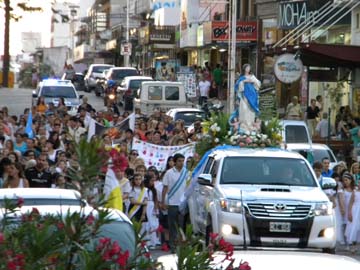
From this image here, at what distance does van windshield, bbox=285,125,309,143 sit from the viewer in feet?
96.2

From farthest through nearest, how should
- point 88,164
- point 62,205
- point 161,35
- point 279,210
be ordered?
point 161,35 < point 279,210 < point 62,205 < point 88,164

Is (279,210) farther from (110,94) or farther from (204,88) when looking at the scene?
(110,94)

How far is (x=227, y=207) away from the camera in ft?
56.5

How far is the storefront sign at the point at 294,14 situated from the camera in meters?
41.7

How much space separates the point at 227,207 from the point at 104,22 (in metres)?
89.6

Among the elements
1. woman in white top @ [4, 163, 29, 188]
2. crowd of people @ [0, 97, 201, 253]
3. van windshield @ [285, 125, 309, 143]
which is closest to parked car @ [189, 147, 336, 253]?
crowd of people @ [0, 97, 201, 253]

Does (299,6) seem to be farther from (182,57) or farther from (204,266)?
(204,266)

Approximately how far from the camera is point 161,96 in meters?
42.8

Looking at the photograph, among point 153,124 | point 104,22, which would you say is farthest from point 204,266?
point 104,22

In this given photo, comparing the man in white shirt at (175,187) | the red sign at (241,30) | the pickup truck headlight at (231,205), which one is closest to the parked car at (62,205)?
the pickup truck headlight at (231,205)

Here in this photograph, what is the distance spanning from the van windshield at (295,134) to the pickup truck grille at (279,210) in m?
12.3

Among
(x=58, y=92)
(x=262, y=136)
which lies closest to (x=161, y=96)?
(x=58, y=92)

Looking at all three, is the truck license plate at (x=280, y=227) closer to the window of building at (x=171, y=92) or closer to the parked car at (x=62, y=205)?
the parked car at (x=62, y=205)

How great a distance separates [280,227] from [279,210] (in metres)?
0.24
